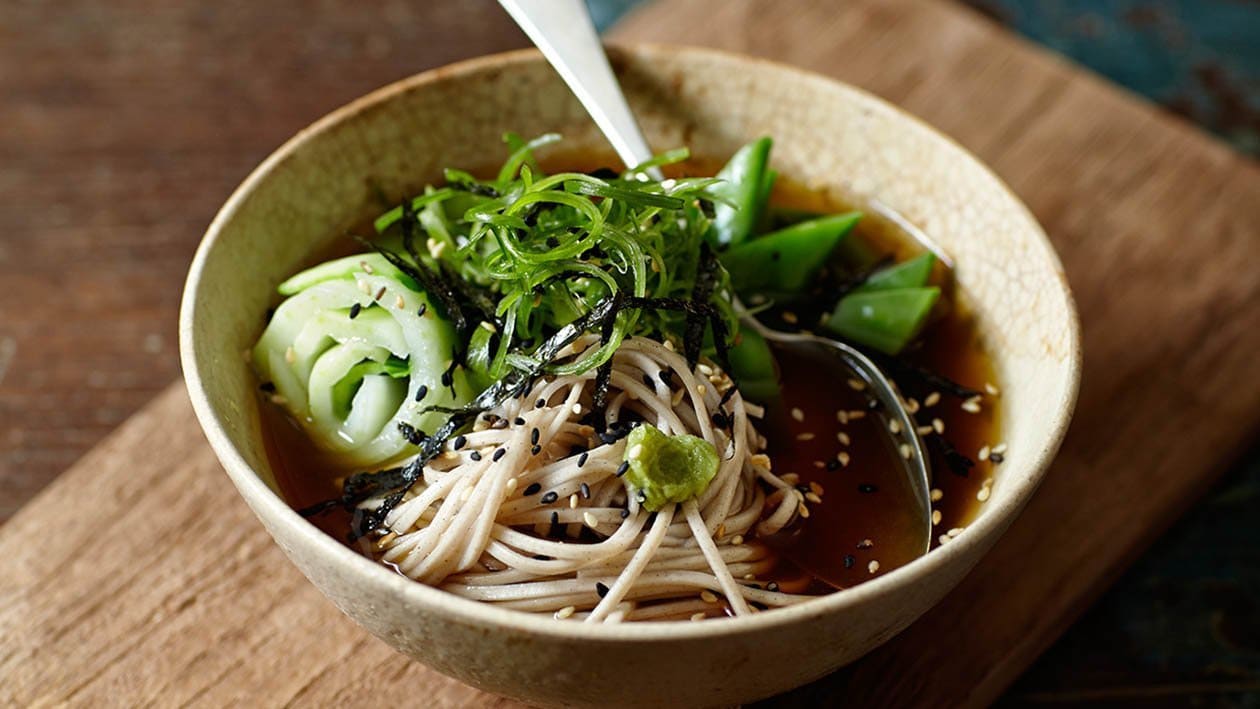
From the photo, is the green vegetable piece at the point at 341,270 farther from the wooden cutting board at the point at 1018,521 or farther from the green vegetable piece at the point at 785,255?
the green vegetable piece at the point at 785,255

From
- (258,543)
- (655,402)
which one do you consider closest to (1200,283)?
(655,402)

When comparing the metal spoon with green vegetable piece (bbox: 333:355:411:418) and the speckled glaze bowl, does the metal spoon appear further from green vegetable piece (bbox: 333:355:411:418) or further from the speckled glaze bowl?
green vegetable piece (bbox: 333:355:411:418)

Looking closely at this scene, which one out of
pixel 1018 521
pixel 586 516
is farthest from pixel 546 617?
pixel 1018 521

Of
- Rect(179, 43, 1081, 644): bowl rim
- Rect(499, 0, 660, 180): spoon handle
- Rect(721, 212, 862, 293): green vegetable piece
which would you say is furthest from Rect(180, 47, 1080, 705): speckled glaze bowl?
Rect(721, 212, 862, 293): green vegetable piece

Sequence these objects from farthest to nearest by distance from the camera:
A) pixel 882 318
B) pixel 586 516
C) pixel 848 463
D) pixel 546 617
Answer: pixel 882 318
pixel 848 463
pixel 586 516
pixel 546 617

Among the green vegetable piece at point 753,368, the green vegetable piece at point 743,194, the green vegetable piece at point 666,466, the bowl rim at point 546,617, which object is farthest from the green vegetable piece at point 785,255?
the green vegetable piece at point 666,466

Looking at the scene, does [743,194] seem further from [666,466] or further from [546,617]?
[546,617]
